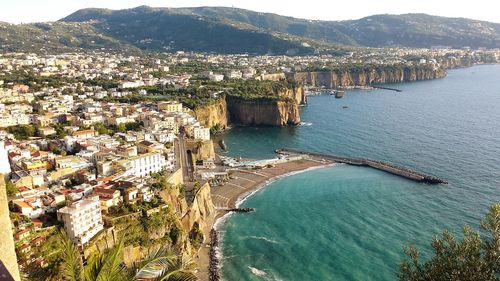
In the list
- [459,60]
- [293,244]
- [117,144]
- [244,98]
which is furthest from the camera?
[459,60]

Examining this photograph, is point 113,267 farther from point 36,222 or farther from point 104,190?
point 104,190

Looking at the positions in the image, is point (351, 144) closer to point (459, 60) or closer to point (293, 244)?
point (293, 244)

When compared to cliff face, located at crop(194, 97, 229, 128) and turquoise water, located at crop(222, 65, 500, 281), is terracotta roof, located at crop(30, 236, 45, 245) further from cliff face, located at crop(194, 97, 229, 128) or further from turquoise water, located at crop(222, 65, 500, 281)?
cliff face, located at crop(194, 97, 229, 128)

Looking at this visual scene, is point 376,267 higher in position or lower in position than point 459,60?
lower

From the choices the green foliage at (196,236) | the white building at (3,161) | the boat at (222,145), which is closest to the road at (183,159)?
the boat at (222,145)

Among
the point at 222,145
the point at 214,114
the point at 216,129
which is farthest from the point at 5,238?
the point at 214,114

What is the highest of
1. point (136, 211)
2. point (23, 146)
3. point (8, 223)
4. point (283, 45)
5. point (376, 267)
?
point (283, 45)

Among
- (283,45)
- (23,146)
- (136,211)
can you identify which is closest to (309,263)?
(136,211)
